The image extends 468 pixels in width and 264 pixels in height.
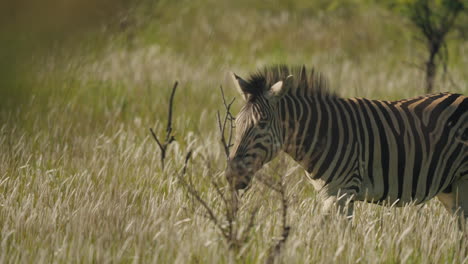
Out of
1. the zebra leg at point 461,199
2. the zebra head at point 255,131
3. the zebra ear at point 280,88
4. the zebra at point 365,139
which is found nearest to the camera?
the zebra head at point 255,131

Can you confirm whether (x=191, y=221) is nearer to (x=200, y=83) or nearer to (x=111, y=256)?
(x=111, y=256)

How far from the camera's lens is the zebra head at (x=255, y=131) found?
4098 mm

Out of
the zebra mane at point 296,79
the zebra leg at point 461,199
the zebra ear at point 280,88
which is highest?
the zebra mane at point 296,79

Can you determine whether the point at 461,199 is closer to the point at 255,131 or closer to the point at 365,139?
the point at 365,139

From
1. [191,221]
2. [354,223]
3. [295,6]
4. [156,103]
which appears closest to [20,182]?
[191,221]

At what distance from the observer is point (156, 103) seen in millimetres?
8477

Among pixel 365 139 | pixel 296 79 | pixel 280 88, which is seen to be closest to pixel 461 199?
pixel 365 139

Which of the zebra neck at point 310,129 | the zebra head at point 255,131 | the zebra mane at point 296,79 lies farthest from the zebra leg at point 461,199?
the zebra head at point 255,131

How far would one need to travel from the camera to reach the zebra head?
13.4 ft

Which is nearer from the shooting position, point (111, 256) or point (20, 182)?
point (111, 256)

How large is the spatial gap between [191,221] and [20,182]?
1.32 m

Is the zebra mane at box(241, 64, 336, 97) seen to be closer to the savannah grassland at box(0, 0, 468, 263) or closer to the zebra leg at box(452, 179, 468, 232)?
the savannah grassland at box(0, 0, 468, 263)

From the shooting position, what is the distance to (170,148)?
648 cm

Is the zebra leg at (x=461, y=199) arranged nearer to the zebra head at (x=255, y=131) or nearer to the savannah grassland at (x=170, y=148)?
the savannah grassland at (x=170, y=148)
